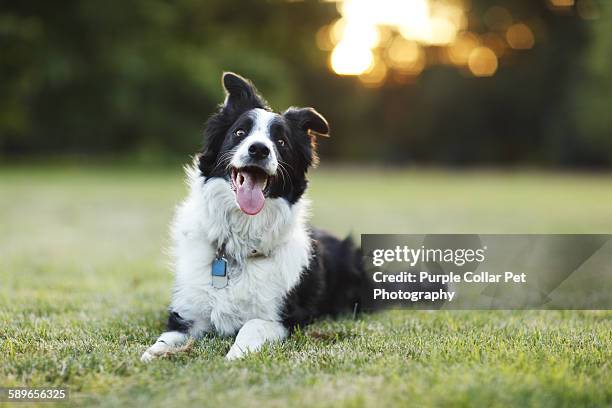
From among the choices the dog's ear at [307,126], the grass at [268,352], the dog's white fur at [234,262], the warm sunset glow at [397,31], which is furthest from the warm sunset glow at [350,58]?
the dog's white fur at [234,262]

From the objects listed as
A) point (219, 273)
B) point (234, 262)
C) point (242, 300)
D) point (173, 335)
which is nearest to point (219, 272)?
point (219, 273)

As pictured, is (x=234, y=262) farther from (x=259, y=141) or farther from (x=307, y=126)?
(x=307, y=126)

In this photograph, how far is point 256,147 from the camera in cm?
411

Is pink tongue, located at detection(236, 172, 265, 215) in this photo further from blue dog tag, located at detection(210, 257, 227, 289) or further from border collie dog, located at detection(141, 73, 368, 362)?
blue dog tag, located at detection(210, 257, 227, 289)

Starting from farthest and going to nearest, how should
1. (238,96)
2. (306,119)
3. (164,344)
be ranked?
(306,119), (238,96), (164,344)

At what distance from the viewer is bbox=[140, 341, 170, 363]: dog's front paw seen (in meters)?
3.70

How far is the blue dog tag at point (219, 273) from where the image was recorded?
4316mm

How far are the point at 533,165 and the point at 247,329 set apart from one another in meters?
44.0

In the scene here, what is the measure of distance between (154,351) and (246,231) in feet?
3.44

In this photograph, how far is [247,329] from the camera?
4098mm

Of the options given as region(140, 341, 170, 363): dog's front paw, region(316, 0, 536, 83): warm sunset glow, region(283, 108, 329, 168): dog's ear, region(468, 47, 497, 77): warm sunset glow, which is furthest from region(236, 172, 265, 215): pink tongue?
region(468, 47, 497, 77): warm sunset glow

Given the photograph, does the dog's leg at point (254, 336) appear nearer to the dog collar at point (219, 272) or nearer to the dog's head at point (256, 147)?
the dog collar at point (219, 272)

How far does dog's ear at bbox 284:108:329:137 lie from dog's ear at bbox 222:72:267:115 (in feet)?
0.85

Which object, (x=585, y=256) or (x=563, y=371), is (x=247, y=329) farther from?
(x=585, y=256)
